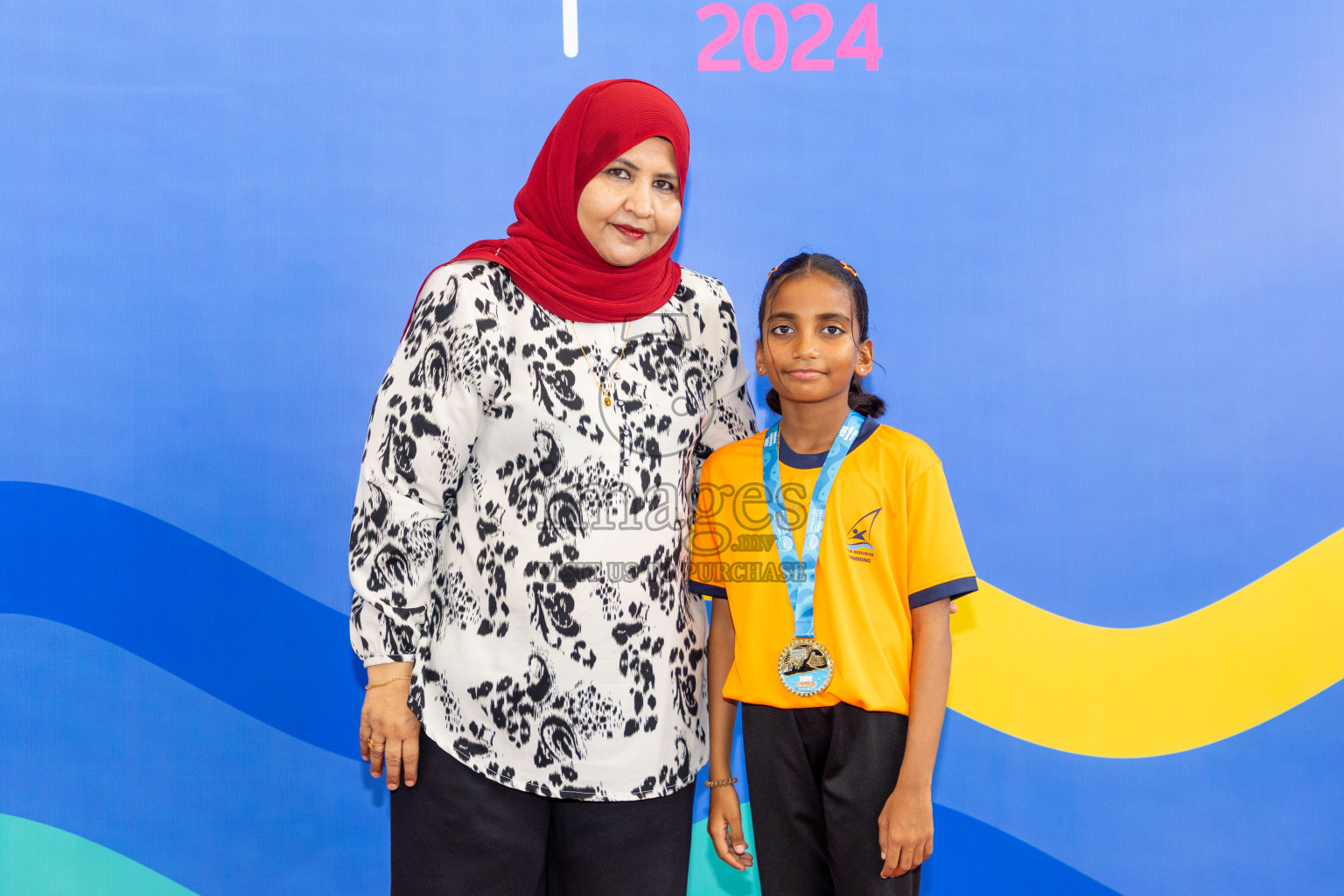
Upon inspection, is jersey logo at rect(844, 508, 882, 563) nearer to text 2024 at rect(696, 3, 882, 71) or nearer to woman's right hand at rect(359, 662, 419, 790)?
woman's right hand at rect(359, 662, 419, 790)

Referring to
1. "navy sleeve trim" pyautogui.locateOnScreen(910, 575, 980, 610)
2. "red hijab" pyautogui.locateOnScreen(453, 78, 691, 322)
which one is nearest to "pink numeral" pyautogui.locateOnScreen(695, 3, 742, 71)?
"red hijab" pyautogui.locateOnScreen(453, 78, 691, 322)

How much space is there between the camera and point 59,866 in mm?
2184

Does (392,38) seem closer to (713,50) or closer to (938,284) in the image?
(713,50)

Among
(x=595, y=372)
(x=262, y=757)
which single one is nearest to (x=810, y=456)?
(x=595, y=372)

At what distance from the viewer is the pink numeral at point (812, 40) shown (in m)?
2.21

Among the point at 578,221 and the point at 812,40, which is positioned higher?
the point at 812,40

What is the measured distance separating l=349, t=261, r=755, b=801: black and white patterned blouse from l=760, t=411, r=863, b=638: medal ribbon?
0.17m

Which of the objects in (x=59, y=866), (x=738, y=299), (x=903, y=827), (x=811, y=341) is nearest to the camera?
(x=903, y=827)

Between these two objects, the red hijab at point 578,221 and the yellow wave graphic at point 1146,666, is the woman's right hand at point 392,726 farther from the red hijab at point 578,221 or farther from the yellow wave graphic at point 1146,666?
the yellow wave graphic at point 1146,666

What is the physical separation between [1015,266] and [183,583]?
2.17 metres

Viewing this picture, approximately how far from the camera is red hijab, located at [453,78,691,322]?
1.33 m

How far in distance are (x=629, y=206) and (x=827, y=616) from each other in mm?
670

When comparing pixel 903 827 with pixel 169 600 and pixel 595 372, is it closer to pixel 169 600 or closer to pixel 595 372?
pixel 595 372

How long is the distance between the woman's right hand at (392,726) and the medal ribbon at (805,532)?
57cm
